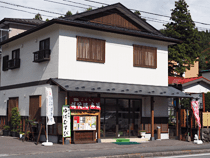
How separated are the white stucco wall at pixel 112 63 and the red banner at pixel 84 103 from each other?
127 centimetres

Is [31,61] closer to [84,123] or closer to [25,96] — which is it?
[25,96]

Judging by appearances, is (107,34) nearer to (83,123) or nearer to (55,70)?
(55,70)

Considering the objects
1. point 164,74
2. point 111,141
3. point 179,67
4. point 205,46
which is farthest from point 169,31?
point 205,46

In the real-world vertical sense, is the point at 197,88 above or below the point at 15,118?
above

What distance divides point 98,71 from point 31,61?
4.50m

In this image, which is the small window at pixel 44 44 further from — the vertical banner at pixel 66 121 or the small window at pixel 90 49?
the vertical banner at pixel 66 121

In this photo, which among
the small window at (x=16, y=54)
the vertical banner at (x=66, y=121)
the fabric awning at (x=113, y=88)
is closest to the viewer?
the vertical banner at (x=66, y=121)

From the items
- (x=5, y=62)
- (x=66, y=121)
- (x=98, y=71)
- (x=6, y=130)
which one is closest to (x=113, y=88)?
(x=98, y=71)

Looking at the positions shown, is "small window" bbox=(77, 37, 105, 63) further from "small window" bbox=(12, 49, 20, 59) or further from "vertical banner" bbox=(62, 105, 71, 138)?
"small window" bbox=(12, 49, 20, 59)

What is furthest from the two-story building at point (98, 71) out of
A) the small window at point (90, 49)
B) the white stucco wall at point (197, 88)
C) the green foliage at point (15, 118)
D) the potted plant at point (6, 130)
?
the white stucco wall at point (197, 88)

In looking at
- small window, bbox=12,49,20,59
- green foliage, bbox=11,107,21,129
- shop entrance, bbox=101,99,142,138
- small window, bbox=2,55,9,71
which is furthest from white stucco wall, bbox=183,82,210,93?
small window, bbox=2,55,9,71

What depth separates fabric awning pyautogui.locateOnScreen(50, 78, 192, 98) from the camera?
15.2 meters

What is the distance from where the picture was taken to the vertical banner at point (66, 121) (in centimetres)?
1506

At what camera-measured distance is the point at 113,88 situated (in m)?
16.6
